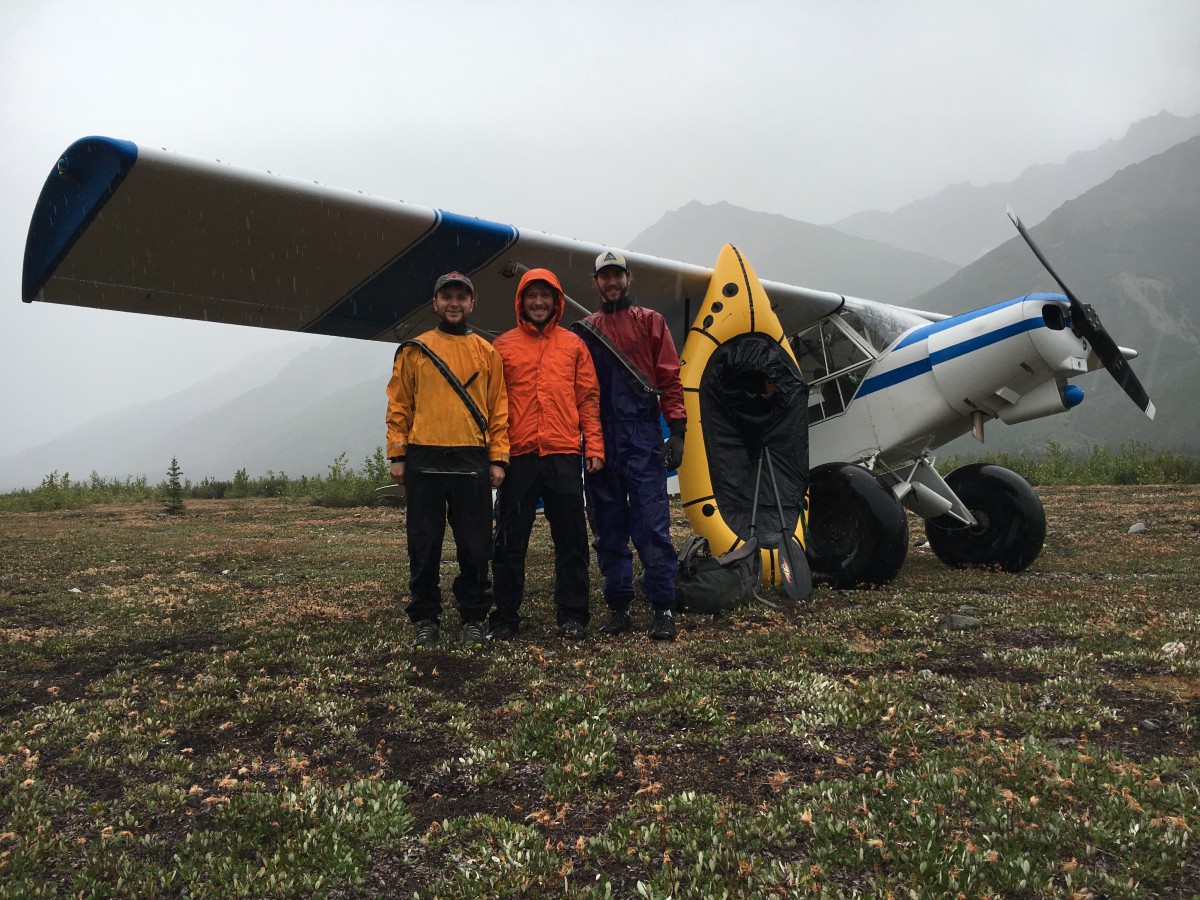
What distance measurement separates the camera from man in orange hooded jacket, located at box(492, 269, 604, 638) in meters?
4.30

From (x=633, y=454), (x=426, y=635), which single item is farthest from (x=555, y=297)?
(x=426, y=635)

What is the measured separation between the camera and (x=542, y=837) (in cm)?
196

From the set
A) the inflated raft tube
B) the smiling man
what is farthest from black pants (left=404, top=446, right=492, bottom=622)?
the inflated raft tube

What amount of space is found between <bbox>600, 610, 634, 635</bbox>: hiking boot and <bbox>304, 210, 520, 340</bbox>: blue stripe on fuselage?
10.5ft

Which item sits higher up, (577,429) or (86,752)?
(577,429)

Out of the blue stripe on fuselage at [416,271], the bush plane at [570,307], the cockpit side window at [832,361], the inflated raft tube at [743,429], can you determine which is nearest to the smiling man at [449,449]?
the blue stripe on fuselage at [416,271]

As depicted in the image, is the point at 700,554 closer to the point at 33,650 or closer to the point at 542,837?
the point at 542,837

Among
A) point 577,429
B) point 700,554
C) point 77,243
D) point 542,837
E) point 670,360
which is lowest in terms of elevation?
point 542,837

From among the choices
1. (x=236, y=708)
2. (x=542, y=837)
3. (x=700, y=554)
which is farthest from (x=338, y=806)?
(x=700, y=554)

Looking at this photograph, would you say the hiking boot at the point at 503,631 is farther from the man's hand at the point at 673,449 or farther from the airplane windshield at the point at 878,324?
the airplane windshield at the point at 878,324

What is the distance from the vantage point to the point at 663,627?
4109 millimetres

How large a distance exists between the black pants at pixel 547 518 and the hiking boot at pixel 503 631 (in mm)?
27

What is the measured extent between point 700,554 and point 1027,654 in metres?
2.35

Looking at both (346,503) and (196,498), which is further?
(196,498)
